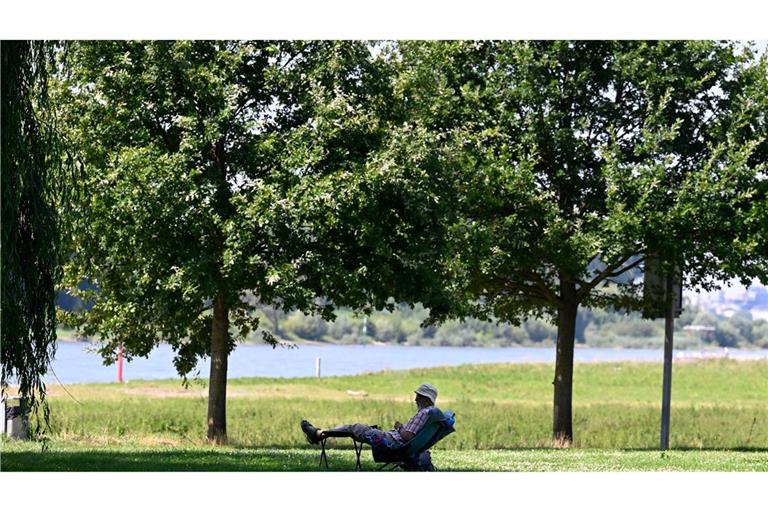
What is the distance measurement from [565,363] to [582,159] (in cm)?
414

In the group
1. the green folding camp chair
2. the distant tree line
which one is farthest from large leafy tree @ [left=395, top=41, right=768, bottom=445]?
the distant tree line

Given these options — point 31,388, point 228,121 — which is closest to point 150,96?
point 228,121

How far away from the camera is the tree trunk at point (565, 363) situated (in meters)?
23.3

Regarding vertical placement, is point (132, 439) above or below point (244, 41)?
below

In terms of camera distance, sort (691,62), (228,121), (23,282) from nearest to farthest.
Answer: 1. (23,282)
2. (228,121)
3. (691,62)

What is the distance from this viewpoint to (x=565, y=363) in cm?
2338

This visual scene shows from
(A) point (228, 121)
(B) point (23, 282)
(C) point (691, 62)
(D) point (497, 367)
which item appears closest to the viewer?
(B) point (23, 282)

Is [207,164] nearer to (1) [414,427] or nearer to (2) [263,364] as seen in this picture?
(1) [414,427]

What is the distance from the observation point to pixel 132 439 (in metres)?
21.0

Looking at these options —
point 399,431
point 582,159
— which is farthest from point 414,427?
point 582,159

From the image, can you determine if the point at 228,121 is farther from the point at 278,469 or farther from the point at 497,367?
the point at 497,367

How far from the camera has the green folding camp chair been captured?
1315 centimetres

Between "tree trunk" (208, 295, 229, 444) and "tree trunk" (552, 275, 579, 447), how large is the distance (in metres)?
6.63

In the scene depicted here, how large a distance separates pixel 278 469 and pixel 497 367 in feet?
138
